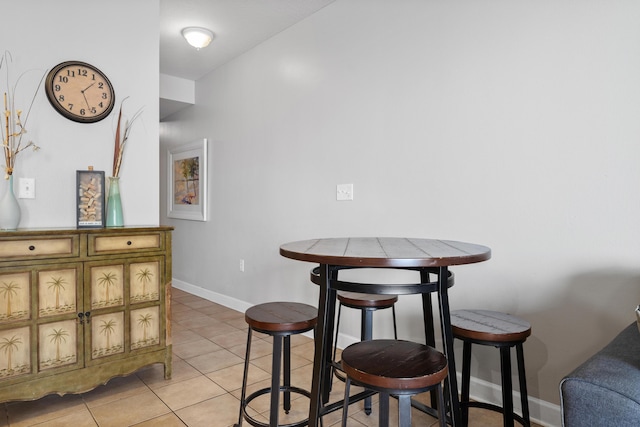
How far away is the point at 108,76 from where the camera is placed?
253cm

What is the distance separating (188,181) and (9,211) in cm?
273

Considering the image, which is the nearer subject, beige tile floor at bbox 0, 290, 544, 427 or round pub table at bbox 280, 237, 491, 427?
round pub table at bbox 280, 237, 491, 427

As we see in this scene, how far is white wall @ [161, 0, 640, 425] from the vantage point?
5.76ft

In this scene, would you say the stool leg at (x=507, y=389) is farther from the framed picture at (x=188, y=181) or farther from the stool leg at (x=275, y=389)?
the framed picture at (x=188, y=181)

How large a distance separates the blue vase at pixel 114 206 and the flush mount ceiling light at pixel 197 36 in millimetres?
1621

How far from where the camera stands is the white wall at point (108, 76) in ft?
7.39

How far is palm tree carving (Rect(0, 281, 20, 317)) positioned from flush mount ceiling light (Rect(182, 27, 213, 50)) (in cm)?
241

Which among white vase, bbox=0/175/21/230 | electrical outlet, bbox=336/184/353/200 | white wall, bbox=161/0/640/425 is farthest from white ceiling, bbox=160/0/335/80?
white vase, bbox=0/175/21/230

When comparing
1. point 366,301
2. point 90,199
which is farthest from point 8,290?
point 366,301

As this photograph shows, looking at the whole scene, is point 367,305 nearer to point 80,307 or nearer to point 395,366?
point 395,366

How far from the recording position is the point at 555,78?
1.90 metres

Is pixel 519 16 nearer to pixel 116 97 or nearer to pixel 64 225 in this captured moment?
pixel 116 97

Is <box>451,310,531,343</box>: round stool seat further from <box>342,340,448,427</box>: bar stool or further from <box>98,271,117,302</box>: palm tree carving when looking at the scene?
<box>98,271,117,302</box>: palm tree carving

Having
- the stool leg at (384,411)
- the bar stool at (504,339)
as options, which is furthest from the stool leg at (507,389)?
the stool leg at (384,411)
